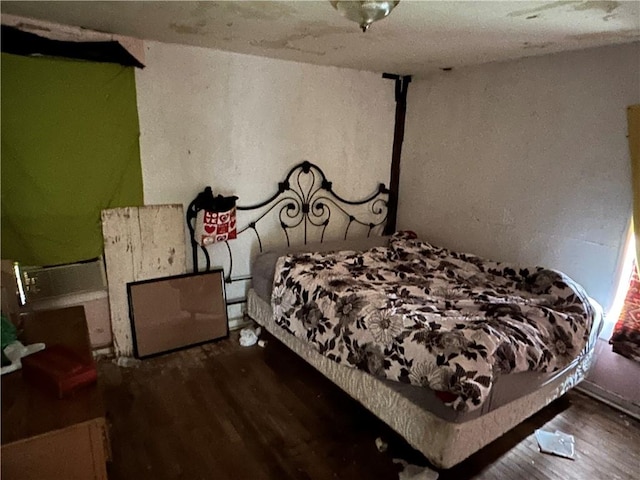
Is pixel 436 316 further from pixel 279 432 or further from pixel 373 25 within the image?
pixel 373 25

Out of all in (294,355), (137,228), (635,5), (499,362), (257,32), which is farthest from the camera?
(294,355)

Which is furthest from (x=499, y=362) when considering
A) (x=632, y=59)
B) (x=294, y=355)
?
(x=632, y=59)

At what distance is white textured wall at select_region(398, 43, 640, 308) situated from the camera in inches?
93.1

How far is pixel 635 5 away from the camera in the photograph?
5.37 ft

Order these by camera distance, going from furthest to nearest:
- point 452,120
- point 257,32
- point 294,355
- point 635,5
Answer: point 452,120 < point 294,355 < point 257,32 < point 635,5

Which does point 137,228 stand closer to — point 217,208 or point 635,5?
point 217,208

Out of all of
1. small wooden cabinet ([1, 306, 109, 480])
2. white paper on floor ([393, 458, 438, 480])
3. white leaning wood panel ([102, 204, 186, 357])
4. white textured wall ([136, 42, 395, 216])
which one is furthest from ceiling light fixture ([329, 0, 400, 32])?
white paper on floor ([393, 458, 438, 480])

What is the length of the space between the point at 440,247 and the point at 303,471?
6.68 ft

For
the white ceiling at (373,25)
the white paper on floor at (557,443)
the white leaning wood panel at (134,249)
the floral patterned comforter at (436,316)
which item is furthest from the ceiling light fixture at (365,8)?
the white paper on floor at (557,443)

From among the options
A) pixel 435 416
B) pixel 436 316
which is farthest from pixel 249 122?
pixel 435 416

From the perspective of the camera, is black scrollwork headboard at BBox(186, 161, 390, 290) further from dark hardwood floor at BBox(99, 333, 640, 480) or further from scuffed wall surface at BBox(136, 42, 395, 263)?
dark hardwood floor at BBox(99, 333, 640, 480)

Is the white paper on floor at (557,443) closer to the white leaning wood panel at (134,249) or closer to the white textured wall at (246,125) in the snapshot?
the white textured wall at (246,125)

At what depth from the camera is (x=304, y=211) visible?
3.31 meters

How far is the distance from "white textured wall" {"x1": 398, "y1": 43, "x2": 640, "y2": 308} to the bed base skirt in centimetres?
74
